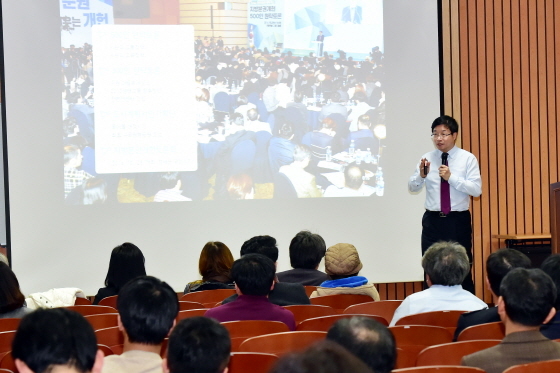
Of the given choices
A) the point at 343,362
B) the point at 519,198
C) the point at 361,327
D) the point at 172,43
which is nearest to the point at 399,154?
the point at 519,198

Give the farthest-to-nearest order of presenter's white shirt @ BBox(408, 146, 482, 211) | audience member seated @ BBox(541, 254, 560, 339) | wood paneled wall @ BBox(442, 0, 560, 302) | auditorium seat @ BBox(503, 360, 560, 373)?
wood paneled wall @ BBox(442, 0, 560, 302)
presenter's white shirt @ BBox(408, 146, 482, 211)
audience member seated @ BBox(541, 254, 560, 339)
auditorium seat @ BBox(503, 360, 560, 373)

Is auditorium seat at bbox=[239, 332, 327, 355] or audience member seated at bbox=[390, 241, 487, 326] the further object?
audience member seated at bbox=[390, 241, 487, 326]

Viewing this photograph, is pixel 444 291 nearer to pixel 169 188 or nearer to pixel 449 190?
pixel 449 190

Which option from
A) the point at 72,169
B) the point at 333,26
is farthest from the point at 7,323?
the point at 333,26

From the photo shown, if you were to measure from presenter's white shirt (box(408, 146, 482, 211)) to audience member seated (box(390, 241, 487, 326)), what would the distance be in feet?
7.05

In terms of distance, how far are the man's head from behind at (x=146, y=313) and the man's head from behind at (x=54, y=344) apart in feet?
1.69

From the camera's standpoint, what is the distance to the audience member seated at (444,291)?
11.2 ft

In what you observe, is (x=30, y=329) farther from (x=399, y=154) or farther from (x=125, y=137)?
(x=399, y=154)

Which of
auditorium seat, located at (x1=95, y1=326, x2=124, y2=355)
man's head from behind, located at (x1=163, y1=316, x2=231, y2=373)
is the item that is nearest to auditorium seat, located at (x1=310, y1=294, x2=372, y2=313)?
auditorium seat, located at (x1=95, y1=326, x2=124, y2=355)

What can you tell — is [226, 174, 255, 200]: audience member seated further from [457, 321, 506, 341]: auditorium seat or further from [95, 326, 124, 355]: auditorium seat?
[457, 321, 506, 341]: auditorium seat

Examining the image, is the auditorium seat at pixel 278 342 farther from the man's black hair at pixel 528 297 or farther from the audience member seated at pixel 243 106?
the audience member seated at pixel 243 106

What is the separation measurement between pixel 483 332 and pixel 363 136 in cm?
348

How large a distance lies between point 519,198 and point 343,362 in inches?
246

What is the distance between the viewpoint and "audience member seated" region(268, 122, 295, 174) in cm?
595
